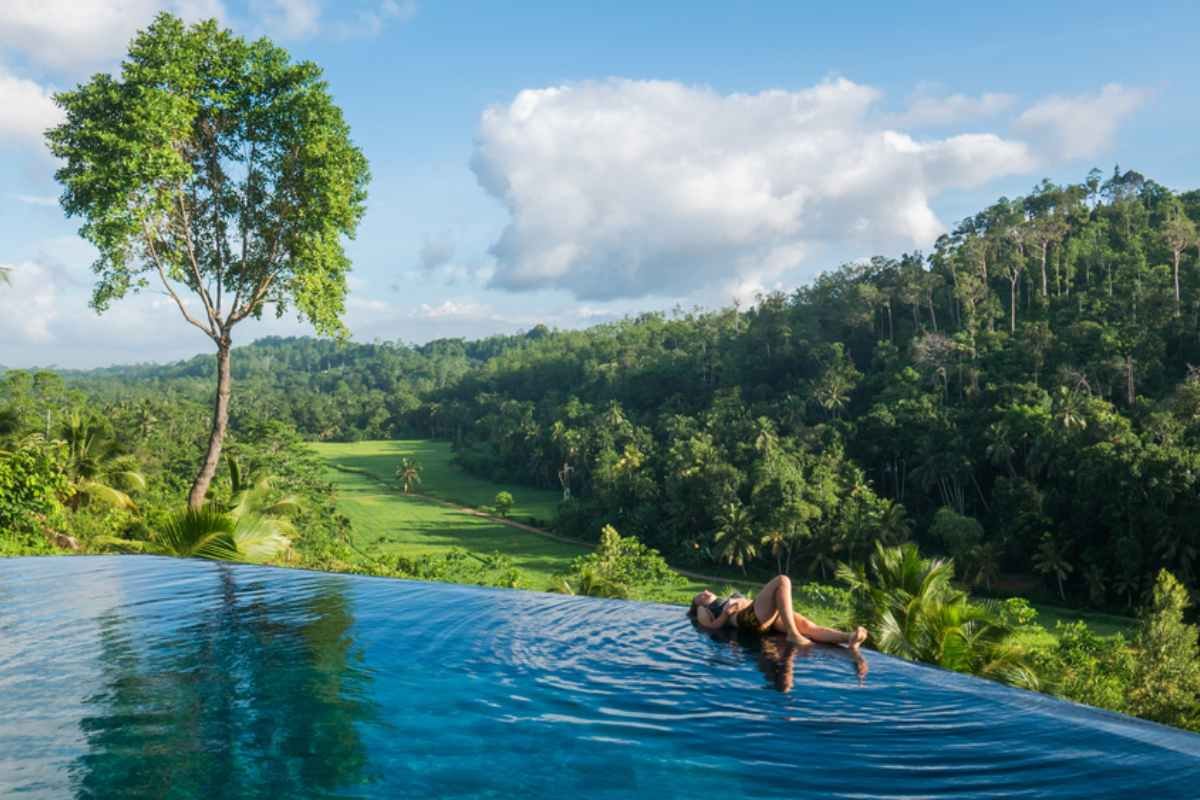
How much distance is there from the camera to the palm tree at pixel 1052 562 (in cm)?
4122

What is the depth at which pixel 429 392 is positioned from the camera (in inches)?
5012

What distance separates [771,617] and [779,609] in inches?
6.4

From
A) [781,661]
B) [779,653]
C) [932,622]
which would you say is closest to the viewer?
[781,661]

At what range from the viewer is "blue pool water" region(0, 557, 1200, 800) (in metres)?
4.80

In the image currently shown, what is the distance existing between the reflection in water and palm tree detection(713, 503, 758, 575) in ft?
139

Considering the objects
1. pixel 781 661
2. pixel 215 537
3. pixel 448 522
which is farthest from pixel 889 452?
pixel 781 661

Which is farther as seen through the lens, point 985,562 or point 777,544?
point 777,544

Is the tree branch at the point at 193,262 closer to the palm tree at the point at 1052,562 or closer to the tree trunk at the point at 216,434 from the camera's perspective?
the tree trunk at the point at 216,434

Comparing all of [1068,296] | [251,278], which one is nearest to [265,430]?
[251,278]

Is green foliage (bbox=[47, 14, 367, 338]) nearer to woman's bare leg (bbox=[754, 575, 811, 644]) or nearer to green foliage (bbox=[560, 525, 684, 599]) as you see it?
woman's bare leg (bbox=[754, 575, 811, 644])

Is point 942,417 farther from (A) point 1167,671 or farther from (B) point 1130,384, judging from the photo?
(A) point 1167,671

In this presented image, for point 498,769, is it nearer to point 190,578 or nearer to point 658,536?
point 190,578

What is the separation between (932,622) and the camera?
10133mm

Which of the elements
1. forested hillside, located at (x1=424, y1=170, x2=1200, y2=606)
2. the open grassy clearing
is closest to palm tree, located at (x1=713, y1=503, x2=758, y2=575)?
forested hillside, located at (x1=424, y1=170, x2=1200, y2=606)
